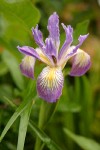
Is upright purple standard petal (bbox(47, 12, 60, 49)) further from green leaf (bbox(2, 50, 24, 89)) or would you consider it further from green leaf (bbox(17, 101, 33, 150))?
green leaf (bbox(2, 50, 24, 89))

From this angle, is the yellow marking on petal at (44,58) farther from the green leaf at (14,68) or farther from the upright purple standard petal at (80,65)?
the green leaf at (14,68)

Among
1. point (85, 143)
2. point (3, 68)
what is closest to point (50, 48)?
point (85, 143)

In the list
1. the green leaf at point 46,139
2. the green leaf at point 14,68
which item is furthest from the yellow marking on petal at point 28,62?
the green leaf at point 14,68

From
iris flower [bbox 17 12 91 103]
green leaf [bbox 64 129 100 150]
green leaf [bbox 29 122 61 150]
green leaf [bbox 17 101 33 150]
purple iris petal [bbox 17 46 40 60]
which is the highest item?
purple iris petal [bbox 17 46 40 60]

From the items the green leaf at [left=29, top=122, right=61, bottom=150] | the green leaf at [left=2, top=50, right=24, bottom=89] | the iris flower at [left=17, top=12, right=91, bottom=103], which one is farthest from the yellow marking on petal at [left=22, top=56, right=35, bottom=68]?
the green leaf at [left=2, top=50, right=24, bottom=89]

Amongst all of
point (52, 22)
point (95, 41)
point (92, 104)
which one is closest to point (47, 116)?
point (52, 22)
